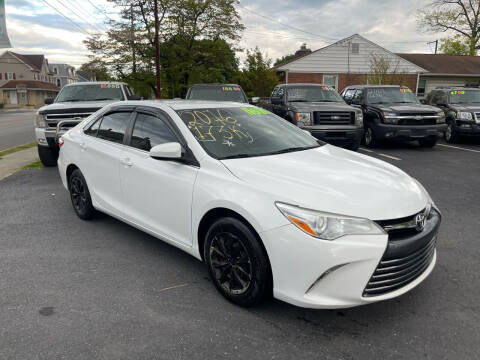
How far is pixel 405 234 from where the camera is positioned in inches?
113

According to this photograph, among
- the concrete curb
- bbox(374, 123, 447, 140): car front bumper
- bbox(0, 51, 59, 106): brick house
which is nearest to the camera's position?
the concrete curb

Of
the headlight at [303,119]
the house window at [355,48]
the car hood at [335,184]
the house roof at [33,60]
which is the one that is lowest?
the car hood at [335,184]

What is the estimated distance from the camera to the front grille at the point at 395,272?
272 cm

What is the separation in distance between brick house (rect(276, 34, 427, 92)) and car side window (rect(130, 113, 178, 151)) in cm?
2800

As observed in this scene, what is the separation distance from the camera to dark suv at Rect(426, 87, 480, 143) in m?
12.1

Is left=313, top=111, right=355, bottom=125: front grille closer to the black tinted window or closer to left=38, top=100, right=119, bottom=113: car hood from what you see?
left=38, top=100, right=119, bottom=113: car hood

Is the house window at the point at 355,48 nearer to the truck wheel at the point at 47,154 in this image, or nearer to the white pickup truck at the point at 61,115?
the white pickup truck at the point at 61,115

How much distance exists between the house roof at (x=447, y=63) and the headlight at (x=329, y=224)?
33312mm

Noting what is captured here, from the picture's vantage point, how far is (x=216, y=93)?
12.7 m

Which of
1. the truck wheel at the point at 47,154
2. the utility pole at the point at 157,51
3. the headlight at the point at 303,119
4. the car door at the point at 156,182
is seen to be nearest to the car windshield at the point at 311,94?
the headlight at the point at 303,119

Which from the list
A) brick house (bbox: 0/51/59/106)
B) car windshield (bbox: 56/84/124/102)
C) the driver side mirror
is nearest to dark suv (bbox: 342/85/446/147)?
car windshield (bbox: 56/84/124/102)

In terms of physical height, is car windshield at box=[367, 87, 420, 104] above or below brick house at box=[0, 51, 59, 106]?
below

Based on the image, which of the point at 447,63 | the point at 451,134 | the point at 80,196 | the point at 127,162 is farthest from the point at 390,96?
Result: the point at 447,63

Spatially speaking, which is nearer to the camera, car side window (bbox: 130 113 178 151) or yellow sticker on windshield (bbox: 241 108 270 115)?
car side window (bbox: 130 113 178 151)
